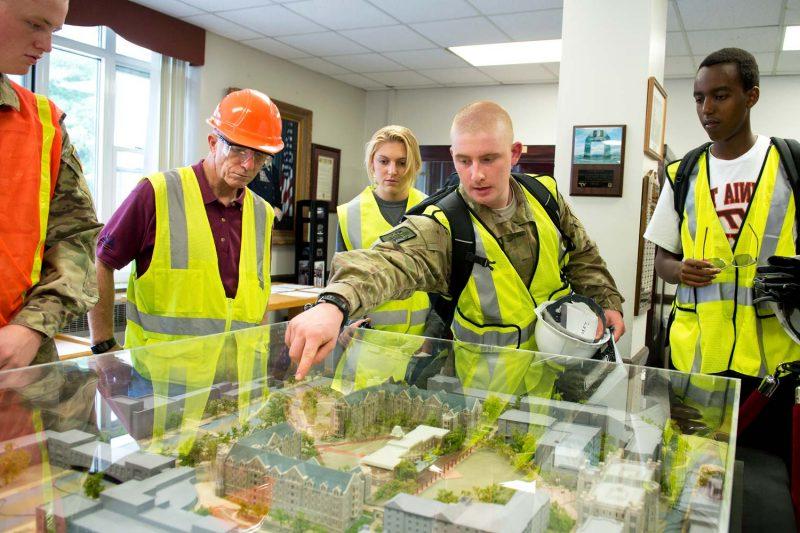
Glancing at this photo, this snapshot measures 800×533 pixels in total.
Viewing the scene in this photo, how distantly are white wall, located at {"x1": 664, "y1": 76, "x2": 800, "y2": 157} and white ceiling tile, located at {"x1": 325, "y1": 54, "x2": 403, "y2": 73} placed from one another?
3060 millimetres

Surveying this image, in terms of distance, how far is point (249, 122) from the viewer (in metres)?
2.30

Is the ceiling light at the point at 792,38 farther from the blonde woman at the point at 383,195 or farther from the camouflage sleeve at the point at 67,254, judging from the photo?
the camouflage sleeve at the point at 67,254

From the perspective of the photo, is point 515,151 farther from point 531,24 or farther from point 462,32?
point 462,32

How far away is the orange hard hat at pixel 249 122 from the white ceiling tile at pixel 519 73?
477 centimetres

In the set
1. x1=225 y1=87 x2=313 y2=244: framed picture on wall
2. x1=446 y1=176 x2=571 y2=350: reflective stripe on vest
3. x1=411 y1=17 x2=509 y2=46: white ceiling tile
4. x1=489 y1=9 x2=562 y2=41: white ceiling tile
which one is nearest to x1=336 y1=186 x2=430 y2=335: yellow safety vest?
x1=446 y1=176 x2=571 y2=350: reflective stripe on vest

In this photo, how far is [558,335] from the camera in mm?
1707

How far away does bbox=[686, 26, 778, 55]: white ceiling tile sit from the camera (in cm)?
512

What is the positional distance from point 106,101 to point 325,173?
2894mm

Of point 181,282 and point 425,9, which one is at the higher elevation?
point 425,9

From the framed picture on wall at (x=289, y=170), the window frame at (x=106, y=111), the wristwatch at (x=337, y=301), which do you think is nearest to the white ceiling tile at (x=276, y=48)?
the framed picture on wall at (x=289, y=170)

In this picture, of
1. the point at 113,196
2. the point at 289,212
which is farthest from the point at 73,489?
the point at 289,212

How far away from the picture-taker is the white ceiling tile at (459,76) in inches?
274

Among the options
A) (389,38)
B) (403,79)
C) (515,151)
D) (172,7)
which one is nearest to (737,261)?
(515,151)

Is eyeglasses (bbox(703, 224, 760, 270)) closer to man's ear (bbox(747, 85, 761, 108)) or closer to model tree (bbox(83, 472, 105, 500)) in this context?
man's ear (bbox(747, 85, 761, 108))
